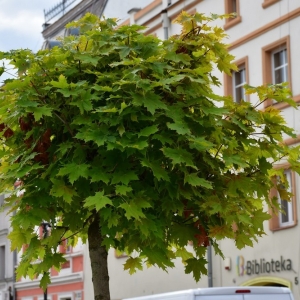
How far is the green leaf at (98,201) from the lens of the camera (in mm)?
11938

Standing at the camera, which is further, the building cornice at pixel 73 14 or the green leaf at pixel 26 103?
the building cornice at pixel 73 14

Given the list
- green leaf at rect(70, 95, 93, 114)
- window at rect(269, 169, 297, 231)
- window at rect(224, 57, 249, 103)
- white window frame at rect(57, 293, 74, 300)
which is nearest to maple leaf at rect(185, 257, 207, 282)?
green leaf at rect(70, 95, 93, 114)

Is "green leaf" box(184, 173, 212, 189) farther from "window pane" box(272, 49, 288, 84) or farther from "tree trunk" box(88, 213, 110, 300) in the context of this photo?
"window pane" box(272, 49, 288, 84)

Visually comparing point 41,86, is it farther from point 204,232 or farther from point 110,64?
point 204,232

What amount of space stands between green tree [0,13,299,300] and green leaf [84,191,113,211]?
0.4 inches

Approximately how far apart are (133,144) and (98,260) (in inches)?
95.9

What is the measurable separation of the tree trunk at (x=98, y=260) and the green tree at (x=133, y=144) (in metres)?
0.11

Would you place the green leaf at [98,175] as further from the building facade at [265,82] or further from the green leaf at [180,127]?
the building facade at [265,82]

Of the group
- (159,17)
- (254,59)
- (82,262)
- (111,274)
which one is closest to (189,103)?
(254,59)

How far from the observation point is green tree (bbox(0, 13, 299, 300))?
1235 cm

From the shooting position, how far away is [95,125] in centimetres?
1246

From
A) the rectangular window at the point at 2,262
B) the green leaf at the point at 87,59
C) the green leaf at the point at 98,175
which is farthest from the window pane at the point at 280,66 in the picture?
the rectangular window at the point at 2,262

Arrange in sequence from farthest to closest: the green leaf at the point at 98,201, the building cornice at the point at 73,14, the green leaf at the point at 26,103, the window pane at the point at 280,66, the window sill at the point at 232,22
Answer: the building cornice at the point at 73,14
the window sill at the point at 232,22
the window pane at the point at 280,66
the green leaf at the point at 26,103
the green leaf at the point at 98,201

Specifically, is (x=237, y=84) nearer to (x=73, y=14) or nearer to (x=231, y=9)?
(x=231, y=9)
